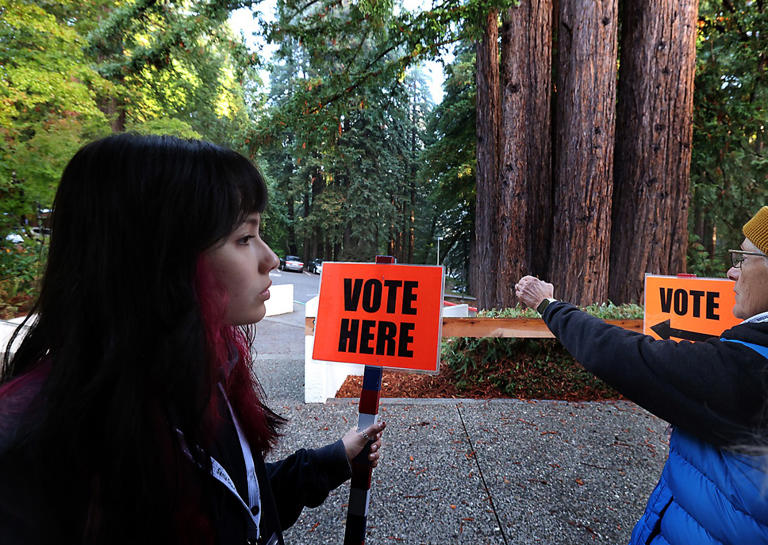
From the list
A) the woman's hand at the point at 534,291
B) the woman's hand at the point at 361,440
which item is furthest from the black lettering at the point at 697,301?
the woman's hand at the point at 361,440

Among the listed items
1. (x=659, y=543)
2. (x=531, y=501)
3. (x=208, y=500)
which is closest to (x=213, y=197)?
(x=208, y=500)

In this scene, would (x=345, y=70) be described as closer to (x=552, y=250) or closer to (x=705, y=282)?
(x=552, y=250)

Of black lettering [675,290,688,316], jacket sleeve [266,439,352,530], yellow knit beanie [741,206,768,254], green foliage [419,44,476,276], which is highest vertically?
green foliage [419,44,476,276]

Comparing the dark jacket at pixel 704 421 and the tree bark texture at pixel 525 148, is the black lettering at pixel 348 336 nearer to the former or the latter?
the dark jacket at pixel 704 421

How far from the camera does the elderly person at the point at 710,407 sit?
1055 millimetres

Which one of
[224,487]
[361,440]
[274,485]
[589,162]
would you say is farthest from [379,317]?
[589,162]

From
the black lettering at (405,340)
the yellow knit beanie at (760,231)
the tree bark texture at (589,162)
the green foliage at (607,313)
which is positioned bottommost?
the green foliage at (607,313)

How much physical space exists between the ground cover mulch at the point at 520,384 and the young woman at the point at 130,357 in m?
3.81

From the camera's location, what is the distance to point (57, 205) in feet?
2.61

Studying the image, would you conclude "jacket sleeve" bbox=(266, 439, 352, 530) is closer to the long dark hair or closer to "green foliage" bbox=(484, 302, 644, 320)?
the long dark hair

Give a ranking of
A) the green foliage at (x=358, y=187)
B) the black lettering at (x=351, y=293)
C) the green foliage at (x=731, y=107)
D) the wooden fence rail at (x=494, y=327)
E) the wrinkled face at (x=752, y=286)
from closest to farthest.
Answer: the wrinkled face at (x=752, y=286), the black lettering at (x=351, y=293), the wooden fence rail at (x=494, y=327), the green foliage at (x=731, y=107), the green foliage at (x=358, y=187)

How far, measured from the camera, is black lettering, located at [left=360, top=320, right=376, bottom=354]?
2.02 m

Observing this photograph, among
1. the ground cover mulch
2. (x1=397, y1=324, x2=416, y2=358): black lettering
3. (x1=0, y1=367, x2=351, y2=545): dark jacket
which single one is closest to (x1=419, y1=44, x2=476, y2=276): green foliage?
the ground cover mulch

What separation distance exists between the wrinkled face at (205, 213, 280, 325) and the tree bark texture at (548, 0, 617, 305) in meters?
5.23
